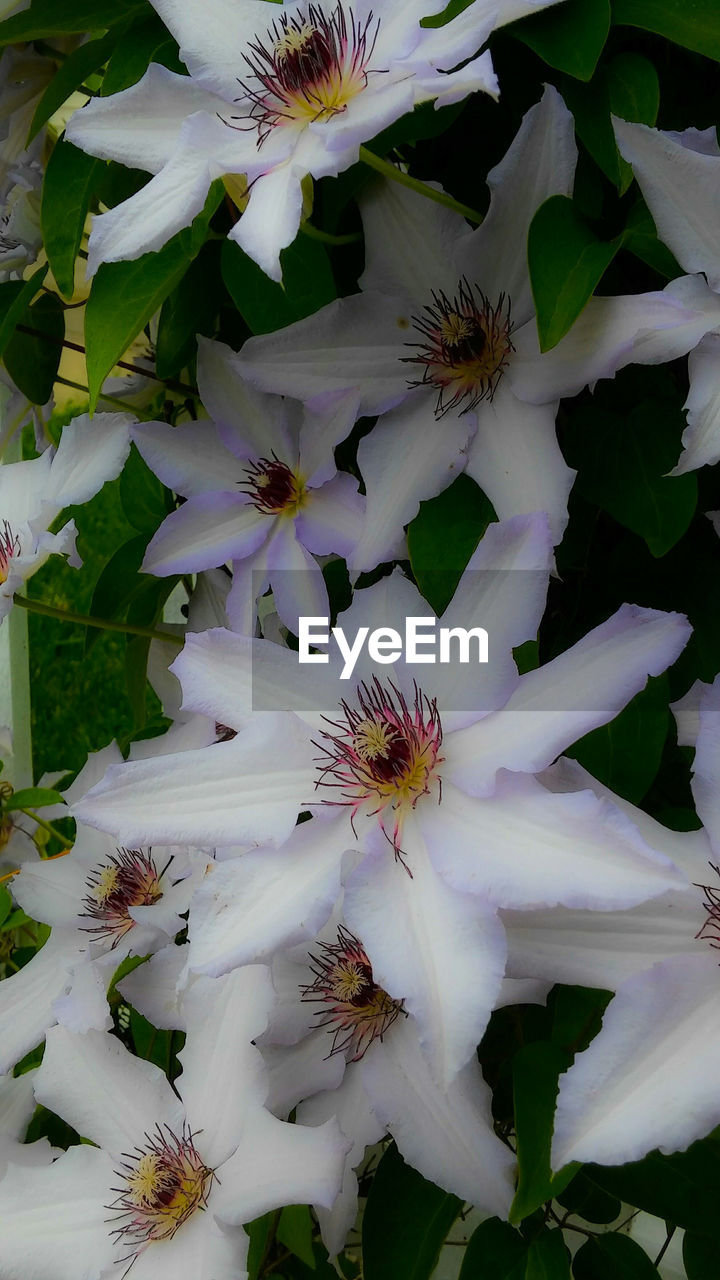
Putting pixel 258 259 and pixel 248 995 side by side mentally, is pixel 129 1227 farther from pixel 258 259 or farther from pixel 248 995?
pixel 258 259

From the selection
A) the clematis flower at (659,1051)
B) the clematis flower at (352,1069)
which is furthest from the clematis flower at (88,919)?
the clematis flower at (659,1051)

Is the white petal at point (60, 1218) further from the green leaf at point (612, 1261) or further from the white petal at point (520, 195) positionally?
the white petal at point (520, 195)

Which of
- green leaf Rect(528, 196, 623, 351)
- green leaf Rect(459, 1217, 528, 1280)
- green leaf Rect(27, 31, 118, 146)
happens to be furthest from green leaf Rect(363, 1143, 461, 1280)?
green leaf Rect(27, 31, 118, 146)

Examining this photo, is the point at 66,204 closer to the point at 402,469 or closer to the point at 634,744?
the point at 402,469

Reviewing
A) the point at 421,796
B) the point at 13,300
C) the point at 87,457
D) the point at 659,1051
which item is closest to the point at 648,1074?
the point at 659,1051

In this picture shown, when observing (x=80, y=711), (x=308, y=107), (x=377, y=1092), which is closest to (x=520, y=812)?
(x=377, y=1092)
